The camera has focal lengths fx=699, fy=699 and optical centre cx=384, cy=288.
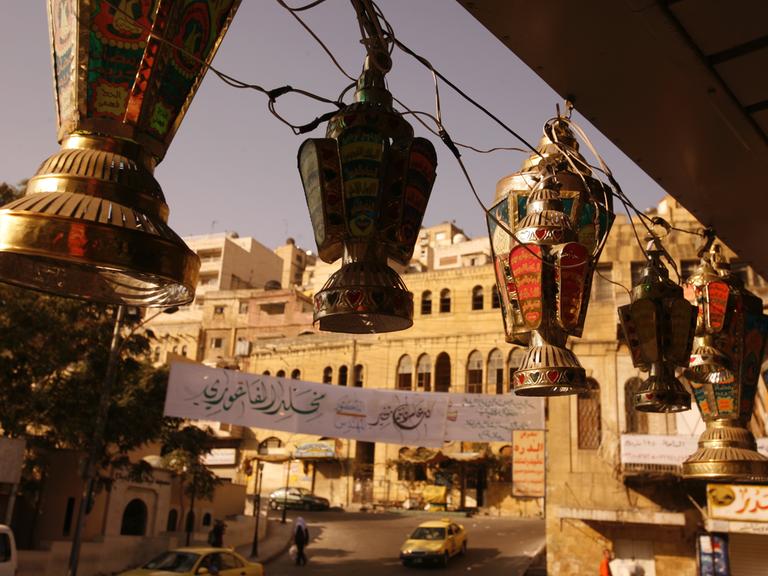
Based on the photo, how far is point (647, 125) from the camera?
328 cm

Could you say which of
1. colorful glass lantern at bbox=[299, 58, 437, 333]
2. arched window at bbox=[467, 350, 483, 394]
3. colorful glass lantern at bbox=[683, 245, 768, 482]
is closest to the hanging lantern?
colorful glass lantern at bbox=[299, 58, 437, 333]

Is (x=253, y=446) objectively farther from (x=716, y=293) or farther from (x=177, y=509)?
(x=716, y=293)

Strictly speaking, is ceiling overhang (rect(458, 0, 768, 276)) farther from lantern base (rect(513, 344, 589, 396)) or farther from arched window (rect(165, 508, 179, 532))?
arched window (rect(165, 508, 179, 532))

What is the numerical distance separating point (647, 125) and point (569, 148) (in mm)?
408

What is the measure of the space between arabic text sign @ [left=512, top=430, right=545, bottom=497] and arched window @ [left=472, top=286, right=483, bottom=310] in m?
22.4

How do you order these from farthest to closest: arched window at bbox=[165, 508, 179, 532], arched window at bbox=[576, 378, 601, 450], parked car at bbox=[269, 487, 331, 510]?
parked car at bbox=[269, 487, 331, 510] < arched window at bbox=[165, 508, 179, 532] < arched window at bbox=[576, 378, 601, 450]

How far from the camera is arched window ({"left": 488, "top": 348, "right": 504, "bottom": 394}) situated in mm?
37500

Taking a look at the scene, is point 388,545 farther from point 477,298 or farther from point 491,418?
point 477,298

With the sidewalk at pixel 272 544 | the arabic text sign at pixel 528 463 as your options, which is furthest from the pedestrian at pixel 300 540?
the arabic text sign at pixel 528 463

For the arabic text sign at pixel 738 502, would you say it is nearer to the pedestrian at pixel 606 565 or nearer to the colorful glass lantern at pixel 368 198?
the pedestrian at pixel 606 565

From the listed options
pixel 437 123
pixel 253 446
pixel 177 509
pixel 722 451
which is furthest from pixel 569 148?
pixel 253 446

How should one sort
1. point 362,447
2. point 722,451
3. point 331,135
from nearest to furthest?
point 331,135, point 722,451, point 362,447

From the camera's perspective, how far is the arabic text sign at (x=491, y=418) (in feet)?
49.7

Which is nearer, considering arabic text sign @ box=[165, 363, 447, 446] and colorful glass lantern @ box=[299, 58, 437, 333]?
colorful glass lantern @ box=[299, 58, 437, 333]
